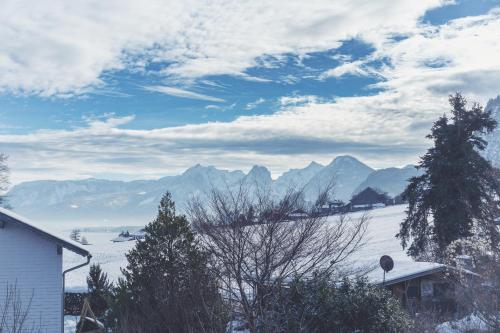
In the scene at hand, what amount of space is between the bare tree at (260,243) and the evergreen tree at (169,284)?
0.69 meters

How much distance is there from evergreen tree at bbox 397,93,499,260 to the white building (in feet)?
59.3

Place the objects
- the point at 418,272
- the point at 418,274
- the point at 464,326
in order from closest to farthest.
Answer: the point at 464,326
the point at 418,272
the point at 418,274

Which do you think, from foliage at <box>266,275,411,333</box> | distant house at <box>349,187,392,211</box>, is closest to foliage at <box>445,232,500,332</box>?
foliage at <box>266,275,411,333</box>

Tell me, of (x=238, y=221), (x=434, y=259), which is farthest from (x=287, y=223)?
(x=434, y=259)

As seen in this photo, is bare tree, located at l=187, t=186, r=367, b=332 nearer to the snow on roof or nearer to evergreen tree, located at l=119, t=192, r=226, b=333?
evergreen tree, located at l=119, t=192, r=226, b=333

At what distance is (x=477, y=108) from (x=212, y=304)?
23025mm

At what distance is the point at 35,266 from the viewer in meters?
15.6

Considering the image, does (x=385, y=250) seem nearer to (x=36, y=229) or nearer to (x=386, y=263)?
(x=386, y=263)

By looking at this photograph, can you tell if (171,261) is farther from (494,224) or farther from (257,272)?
(494,224)

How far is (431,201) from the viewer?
2838 cm

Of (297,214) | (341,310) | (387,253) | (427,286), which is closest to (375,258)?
(427,286)

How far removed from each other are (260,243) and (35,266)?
7.58 m

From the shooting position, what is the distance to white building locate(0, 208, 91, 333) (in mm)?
15398

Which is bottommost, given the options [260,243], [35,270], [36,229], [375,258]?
[375,258]
